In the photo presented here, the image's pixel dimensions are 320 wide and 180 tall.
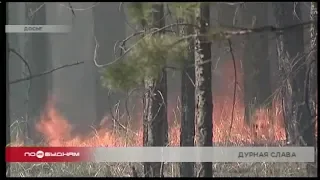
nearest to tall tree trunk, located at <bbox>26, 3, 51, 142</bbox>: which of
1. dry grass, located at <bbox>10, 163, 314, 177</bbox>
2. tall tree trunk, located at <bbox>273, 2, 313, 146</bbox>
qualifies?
dry grass, located at <bbox>10, 163, 314, 177</bbox>

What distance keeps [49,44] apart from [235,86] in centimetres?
99

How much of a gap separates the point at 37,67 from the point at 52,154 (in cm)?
46

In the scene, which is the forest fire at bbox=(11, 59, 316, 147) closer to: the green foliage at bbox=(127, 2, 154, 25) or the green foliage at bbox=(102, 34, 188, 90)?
the green foliage at bbox=(102, 34, 188, 90)

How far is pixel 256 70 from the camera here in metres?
2.91

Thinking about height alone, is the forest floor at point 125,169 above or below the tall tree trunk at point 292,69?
below

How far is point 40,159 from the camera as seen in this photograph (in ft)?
9.39

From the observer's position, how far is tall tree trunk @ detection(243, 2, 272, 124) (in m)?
2.89

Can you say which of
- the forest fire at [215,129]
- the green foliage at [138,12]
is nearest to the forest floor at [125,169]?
the forest fire at [215,129]

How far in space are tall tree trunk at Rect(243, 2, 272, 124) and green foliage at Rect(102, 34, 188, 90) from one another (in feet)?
1.11

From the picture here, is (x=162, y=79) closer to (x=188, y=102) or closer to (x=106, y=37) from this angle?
(x=188, y=102)

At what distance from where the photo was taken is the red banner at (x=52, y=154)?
286cm

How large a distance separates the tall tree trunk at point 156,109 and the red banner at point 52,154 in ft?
1.09

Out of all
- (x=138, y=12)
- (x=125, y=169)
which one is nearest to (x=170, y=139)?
(x=125, y=169)

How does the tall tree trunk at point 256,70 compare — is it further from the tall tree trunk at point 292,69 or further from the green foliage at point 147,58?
the green foliage at point 147,58
